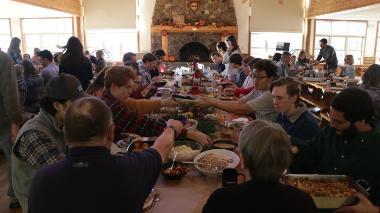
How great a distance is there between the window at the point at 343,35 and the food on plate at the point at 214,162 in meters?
11.6

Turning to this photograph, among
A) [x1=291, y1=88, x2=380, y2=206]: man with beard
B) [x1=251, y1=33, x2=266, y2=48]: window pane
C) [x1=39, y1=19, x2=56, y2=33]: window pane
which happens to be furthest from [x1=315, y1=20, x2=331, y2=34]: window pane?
[x1=291, y1=88, x2=380, y2=206]: man with beard

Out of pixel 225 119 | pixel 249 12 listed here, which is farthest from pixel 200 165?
pixel 249 12

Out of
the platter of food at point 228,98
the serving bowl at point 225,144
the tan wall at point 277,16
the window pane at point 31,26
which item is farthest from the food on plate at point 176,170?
the window pane at point 31,26

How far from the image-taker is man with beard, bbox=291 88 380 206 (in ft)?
5.76

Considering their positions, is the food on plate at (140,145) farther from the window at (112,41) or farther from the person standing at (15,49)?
the window at (112,41)

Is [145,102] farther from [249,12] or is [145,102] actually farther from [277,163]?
[249,12]

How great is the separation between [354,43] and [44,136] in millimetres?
13507

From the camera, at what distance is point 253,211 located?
1130mm

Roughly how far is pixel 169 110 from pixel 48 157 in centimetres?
163

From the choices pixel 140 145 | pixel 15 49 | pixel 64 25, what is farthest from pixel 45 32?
pixel 140 145

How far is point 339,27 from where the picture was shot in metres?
12.8

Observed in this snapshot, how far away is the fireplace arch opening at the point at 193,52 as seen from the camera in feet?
41.9

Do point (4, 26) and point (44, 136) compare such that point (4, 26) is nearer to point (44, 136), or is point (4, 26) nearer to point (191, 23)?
point (191, 23)

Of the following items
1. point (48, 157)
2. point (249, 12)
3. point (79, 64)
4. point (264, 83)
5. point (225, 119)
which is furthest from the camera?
point (249, 12)
